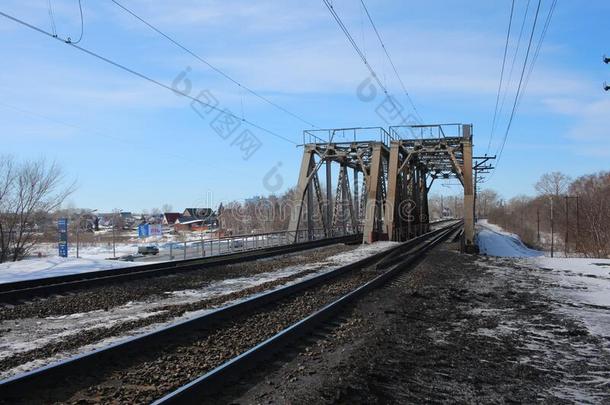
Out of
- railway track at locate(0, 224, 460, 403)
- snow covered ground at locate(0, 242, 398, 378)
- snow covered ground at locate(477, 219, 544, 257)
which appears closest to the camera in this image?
railway track at locate(0, 224, 460, 403)

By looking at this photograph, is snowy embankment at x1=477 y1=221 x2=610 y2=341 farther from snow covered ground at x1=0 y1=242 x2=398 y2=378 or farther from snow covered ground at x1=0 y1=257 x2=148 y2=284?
snow covered ground at x1=0 y1=257 x2=148 y2=284

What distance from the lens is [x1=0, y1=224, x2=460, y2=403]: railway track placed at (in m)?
4.72

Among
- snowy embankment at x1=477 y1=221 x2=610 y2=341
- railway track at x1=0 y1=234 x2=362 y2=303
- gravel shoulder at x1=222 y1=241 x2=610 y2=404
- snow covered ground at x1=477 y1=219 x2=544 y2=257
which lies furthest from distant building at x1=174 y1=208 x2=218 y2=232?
gravel shoulder at x1=222 y1=241 x2=610 y2=404

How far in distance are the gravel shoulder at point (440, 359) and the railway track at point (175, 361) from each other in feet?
0.88

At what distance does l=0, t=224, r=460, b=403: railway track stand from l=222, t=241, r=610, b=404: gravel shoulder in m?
0.27

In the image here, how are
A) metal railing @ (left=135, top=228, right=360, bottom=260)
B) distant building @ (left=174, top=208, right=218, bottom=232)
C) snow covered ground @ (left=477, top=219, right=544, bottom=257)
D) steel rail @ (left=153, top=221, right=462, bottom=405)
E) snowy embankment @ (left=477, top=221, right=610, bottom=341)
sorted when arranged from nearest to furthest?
steel rail @ (left=153, top=221, right=462, bottom=405), snowy embankment @ (left=477, top=221, right=610, bottom=341), metal railing @ (left=135, top=228, right=360, bottom=260), snow covered ground @ (left=477, top=219, right=544, bottom=257), distant building @ (left=174, top=208, right=218, bottom=232)

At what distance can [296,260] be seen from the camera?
69.8 feet

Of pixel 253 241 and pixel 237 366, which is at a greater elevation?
pixel 253 241

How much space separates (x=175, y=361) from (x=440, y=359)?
334 cm

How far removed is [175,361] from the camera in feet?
19.6

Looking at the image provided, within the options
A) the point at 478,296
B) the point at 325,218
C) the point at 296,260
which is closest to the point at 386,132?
the point at 325,218

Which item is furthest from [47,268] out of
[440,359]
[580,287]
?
[580,287]

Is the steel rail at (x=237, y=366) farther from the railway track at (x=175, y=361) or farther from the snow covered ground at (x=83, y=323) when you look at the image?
the snow covered ground at (x=83, y=323)

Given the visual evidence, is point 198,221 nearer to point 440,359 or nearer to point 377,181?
point 377,181
